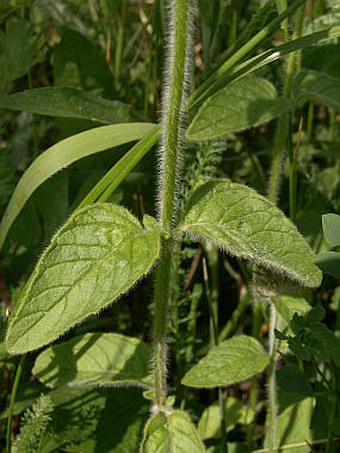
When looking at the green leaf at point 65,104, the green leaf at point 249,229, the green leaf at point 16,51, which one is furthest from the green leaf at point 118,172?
the green leaf at point 16,51

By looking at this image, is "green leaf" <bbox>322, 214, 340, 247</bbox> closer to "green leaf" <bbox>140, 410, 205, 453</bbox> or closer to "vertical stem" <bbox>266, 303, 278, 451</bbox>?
"vertical stem" <bbox>266, 303, 278, 451</bbox>

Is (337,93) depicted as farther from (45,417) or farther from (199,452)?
(45,417)

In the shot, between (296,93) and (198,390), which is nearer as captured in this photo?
(296,93)

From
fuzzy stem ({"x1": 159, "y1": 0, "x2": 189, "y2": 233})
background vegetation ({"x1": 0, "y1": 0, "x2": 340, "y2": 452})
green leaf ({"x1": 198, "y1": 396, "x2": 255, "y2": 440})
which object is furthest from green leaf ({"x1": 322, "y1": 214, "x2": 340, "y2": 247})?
green leaf ({"x1": 198, "y1": 396, "x2": 255, "y2": 440})

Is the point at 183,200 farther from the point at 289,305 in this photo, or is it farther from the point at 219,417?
the point at 219,417

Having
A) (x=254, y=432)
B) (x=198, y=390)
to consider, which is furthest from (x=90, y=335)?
(x=254, y=432)

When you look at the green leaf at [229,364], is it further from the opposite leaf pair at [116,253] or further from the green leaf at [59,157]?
the green leaf at [59,157]
